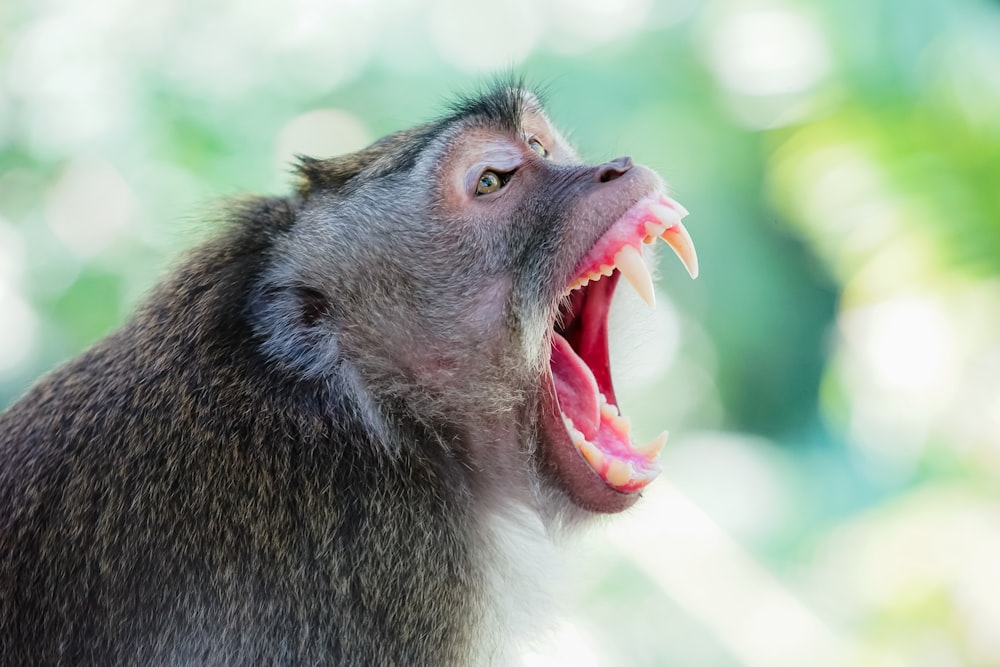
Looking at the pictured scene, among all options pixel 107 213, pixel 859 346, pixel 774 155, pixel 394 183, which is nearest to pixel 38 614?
pixel 394 183

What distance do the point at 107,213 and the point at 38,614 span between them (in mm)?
2471

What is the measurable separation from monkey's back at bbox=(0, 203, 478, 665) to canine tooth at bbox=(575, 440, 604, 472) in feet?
0.67

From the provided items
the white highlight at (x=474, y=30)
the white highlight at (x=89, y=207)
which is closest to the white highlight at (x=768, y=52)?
the white highlight at (x=474, y=30)

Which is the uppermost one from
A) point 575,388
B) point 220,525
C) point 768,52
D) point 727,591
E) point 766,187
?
point 220,525

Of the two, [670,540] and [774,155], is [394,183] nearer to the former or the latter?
[670,540]

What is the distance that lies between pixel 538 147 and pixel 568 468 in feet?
2.03

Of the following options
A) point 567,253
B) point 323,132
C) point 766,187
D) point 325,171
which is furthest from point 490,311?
point 766,187

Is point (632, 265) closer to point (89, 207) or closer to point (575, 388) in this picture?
point (575, 388)

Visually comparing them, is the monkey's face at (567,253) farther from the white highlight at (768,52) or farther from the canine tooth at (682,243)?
the white highlight at (768,52)

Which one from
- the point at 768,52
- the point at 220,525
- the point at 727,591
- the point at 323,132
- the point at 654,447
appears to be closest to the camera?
the point at 220,525

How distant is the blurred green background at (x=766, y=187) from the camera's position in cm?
327

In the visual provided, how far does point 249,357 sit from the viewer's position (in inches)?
57.4

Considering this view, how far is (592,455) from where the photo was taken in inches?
59.3

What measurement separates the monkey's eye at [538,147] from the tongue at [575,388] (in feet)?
1.16
